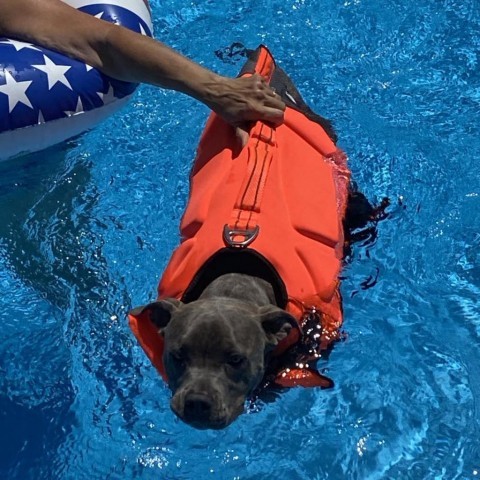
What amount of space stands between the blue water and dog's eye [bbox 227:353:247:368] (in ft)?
3.75

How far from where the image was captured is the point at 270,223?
464cm

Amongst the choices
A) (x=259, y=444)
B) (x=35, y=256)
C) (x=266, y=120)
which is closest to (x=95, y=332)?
(x=35, y=256)

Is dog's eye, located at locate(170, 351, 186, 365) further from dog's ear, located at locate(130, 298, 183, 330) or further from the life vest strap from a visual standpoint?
the life vest strap

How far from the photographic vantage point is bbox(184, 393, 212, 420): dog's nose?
3.74m

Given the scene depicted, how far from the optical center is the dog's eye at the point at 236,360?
12.7ft

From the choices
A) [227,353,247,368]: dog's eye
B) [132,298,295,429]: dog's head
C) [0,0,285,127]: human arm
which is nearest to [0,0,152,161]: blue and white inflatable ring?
[0,0,285,127]: human arm

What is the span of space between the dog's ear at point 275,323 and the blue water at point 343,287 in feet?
3.16

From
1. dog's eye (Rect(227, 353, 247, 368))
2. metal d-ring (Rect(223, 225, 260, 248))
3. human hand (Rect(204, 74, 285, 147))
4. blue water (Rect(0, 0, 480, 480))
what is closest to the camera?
dog's eye (Rect(227, 353, 247, 368))

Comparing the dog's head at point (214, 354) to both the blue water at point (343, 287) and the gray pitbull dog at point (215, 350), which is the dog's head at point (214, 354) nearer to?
the gray pitbull dog at point (215, 350)

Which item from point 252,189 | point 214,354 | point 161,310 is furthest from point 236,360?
point 252,189

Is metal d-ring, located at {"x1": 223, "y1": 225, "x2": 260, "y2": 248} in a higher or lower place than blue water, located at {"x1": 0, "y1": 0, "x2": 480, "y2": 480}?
higher

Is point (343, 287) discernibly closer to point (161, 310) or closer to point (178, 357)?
point (161, 310)

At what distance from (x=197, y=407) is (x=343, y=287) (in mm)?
2144

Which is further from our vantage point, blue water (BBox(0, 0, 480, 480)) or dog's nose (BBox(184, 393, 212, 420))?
blue water (BBox(0, 0, 480, 480))
